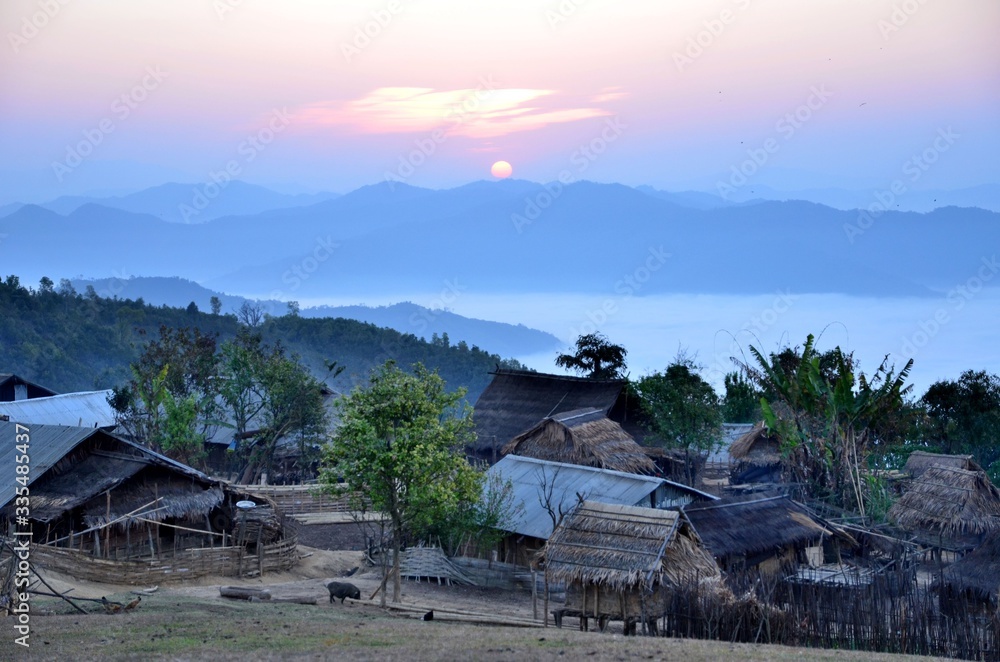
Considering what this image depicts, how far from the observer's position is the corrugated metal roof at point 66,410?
1478 inches

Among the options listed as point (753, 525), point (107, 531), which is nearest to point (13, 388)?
point (107, 531)

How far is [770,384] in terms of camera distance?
103ft

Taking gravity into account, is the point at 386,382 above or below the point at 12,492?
above

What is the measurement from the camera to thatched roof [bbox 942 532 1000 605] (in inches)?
781

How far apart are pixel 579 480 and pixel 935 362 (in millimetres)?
177487

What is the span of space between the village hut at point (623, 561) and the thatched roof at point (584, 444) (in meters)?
12.8

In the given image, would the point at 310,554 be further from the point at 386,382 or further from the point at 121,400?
the point at 121,400

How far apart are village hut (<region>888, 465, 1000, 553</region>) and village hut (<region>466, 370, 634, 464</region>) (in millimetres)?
13661

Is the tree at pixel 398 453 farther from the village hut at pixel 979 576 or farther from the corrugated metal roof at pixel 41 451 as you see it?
the village hut at pixel 979 576

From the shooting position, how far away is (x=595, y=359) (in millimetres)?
50656

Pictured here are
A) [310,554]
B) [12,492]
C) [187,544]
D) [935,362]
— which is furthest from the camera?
[935,362]

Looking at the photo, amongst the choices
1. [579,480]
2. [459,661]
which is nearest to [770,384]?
[579,480]

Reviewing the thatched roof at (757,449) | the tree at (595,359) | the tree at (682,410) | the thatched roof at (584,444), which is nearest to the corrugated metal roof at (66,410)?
the thatched roof at (584,444)

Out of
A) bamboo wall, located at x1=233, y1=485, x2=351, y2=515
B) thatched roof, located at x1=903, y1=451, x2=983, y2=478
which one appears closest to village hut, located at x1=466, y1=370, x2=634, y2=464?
bamboo wall, located at x1=233, y1=485, x2=351, y2=515
